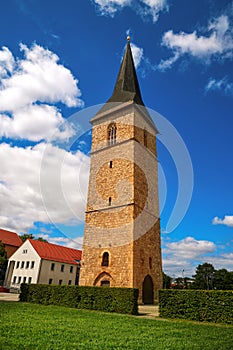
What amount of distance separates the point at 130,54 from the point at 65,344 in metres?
28.0

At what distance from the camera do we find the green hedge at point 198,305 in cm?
925

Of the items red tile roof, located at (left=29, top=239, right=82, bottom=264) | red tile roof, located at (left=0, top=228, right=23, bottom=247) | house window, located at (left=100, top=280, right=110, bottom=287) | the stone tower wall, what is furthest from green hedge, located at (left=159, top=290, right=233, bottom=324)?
red tile roof, located at (left=0, top=228, right=23, bottom=247)

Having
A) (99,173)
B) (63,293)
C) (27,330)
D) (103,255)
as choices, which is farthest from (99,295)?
(99,173)

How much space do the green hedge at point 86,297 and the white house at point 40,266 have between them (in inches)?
657

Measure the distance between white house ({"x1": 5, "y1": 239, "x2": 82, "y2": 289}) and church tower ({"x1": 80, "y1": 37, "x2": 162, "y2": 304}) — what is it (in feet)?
50.4

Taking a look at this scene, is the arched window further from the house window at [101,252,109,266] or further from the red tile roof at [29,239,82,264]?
the red tile roof at [29,239,82,264]

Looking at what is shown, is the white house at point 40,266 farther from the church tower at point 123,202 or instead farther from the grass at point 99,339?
the grass at point 99,339

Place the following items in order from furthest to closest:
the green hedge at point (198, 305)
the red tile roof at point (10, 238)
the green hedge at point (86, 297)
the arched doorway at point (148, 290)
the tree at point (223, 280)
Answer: the tree at point (223, 280)
the red tile roof at point (10, 238)
the arched doorway at point (148, 290)
the green hedge at point (86, 297)
the green hedge at point (198, 305)

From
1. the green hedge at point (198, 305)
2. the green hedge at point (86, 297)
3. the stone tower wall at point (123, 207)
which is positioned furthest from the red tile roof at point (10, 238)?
the green hedge at point (198, 305)

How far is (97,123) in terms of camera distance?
23.3m

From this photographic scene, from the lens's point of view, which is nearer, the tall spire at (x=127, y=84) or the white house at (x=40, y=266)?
the tall spire at (x=127, y=84)

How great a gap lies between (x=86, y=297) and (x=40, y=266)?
2046 centimetres

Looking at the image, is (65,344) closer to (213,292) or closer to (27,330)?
(27,330)

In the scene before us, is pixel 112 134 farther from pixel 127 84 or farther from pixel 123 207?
pixel 123 207
